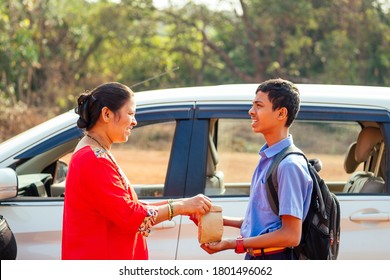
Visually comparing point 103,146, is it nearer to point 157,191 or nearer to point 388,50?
point 157,191

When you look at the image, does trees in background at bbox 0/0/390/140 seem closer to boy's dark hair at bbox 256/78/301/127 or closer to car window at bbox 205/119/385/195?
car window at bbox 205/119/385/195

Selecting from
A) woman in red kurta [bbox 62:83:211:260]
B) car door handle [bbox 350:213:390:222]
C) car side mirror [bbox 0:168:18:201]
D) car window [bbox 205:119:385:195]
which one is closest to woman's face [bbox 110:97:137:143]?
woman in red kurta [bbox 62:83:211:260]

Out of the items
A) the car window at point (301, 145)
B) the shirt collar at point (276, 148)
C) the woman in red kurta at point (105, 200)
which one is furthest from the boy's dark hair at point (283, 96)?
the car window at point (301, 145)

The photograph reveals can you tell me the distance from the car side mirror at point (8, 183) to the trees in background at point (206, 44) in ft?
52.8

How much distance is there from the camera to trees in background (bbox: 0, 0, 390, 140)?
22.1m

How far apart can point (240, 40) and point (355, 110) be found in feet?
66.9

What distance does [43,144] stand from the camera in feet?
14.4

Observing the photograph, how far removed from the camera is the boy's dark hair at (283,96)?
3.20 meters

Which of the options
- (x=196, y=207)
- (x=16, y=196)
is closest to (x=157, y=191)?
(x=16, y=196)

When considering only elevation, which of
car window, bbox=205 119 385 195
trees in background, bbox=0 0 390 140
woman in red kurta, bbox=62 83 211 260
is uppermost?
trees in background, bbox=0 0 390 140

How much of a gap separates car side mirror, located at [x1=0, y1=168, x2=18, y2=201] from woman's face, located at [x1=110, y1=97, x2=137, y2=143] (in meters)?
1.11

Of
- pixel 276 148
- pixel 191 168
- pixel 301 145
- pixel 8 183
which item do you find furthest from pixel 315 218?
pixel 301 145

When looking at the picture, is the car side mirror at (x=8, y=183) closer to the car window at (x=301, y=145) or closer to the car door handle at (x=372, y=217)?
the car door handle at (x=372, y=217)

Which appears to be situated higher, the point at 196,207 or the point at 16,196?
the point at 16,196
